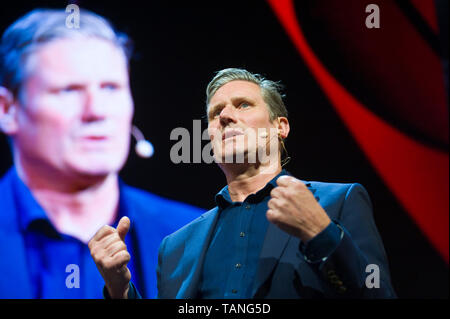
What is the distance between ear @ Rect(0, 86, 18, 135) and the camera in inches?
97.5

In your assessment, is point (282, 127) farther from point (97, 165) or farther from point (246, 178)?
point (97, 165)

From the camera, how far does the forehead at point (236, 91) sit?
2062 mm

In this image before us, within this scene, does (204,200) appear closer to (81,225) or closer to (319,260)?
(81,225)

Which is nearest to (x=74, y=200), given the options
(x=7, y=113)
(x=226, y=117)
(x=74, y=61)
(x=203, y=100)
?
(x=7, y=113)

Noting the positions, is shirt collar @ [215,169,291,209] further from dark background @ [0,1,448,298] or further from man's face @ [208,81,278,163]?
dark background @ [0,1,448,298]

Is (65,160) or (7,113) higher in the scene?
(7,113)

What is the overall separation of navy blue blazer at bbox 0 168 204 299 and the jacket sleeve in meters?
1.13

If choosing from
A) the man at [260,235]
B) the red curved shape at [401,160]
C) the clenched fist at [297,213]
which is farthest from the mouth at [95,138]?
the clenched fist at [297,213]

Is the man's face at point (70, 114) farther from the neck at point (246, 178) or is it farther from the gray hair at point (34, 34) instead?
the neck at point (246, 178)

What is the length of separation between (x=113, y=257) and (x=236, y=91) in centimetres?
87

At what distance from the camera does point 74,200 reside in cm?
246

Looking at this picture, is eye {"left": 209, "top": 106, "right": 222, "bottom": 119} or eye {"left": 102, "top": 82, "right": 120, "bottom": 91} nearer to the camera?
eye {"left": 209, "top": 106, "right": 222, "bottom": 119}

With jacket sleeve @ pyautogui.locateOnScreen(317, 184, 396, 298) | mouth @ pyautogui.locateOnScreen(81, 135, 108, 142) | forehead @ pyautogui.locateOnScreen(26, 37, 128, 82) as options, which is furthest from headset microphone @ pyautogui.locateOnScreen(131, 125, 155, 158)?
jacket sleeve @ pyautogui.locateOnScreen(317, 184, 396, 298)

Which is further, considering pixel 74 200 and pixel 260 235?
pixel 74 200
